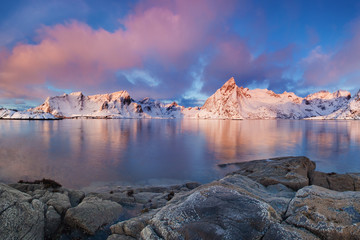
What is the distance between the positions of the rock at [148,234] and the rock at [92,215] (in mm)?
2267

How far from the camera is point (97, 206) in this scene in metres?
6.65

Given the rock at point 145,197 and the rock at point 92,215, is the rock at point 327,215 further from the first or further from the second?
the rock at point 145,197

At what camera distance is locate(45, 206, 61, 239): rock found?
5.35m

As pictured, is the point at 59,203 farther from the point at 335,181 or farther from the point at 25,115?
the point at 25,115

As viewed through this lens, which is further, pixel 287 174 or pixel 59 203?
pixel 287 174

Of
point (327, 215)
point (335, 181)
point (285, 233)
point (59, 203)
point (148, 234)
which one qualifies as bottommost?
point (335, 181)

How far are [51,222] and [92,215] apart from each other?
1140 millimetres

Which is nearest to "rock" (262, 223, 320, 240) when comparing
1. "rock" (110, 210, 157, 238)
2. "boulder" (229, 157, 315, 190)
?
"rock" (110, 210, 157, 238)

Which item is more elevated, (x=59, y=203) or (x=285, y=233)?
(x=285, y=233)

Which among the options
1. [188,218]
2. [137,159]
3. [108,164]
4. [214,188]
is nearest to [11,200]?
[188,218]

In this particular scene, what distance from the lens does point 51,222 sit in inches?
218

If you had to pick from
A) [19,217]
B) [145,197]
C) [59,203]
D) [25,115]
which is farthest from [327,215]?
[25,115]

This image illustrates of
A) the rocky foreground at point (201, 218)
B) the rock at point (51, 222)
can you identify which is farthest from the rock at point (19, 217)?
the rock at point (51, 222)

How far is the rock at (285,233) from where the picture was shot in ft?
12.3
